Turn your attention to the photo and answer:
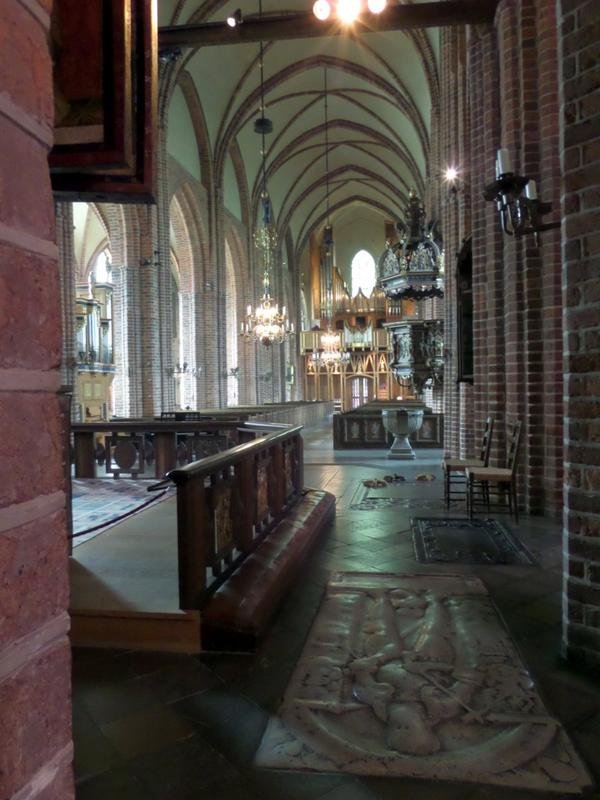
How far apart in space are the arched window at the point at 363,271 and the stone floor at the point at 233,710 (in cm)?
3199

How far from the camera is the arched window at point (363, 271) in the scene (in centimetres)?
3488

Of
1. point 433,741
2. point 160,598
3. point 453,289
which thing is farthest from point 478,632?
point 453,289

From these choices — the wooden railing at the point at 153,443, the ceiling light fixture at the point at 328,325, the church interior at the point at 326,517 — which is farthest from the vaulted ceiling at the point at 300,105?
the wooden railing at the point at 153,443

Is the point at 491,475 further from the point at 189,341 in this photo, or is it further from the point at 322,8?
the point at 189,341

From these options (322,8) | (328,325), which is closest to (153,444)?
(322,8)

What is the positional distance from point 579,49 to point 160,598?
128 inches

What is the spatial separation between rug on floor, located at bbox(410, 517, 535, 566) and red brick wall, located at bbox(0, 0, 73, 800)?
3.62m

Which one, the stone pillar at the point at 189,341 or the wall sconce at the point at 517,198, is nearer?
the wall sconce at the point at 517,198

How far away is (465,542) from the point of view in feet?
15.4

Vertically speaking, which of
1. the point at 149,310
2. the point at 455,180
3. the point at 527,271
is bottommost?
the point at 527,271

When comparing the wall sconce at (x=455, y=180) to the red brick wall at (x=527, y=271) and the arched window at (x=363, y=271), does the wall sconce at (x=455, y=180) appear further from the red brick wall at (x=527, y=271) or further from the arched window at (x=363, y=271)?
the arched window at (x=363, y=271)

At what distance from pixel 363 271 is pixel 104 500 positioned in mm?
30528

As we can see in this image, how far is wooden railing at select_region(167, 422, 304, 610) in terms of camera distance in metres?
2.90

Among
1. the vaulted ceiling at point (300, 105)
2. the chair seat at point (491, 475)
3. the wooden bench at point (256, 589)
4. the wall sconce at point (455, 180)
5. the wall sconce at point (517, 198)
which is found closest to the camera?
the wooden bench at point (256, 589)
